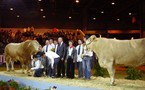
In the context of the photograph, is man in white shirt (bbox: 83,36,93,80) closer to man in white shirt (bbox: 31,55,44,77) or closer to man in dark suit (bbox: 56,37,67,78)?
man in dark suit (bbox: 56,37,67,78)

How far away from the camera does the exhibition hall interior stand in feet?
38.3

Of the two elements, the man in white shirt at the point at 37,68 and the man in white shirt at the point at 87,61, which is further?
the man in white shirt at the point at 37,68

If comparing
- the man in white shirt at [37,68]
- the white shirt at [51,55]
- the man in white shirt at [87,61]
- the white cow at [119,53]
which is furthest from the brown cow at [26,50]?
the white cow at [119,53]

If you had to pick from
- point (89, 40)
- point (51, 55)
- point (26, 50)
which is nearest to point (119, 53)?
point (89, 40)

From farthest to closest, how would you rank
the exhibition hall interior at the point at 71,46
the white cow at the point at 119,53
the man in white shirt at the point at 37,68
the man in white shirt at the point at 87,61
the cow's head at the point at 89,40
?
1. the man in white shirt at the point at 37,68
2. the man in white shirt at the point at 87,61
3. the cow's head at the point at 89,40
4. the exhibition hall interior at the point at 71,46
5. the white cow at the point at 119,53

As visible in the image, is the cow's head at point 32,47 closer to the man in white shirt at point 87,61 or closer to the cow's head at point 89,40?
the man in white shirt at point 87,61

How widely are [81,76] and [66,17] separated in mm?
22251

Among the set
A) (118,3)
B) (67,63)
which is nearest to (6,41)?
(118,3)

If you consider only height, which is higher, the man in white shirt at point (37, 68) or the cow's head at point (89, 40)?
the cow's head at point (89, 40)

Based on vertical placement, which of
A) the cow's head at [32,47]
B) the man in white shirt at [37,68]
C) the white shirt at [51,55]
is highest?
the cow's head at [32,47]

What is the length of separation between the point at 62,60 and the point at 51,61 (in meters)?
0.55

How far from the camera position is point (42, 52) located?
49.1 feet

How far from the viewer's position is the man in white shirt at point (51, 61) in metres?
14.4

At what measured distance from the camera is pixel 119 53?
37.9ft
